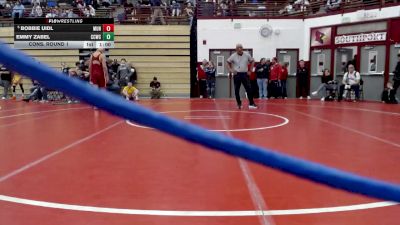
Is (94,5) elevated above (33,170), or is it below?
above

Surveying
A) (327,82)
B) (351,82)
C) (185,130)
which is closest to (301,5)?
(327,82)

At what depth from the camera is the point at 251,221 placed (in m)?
3.16

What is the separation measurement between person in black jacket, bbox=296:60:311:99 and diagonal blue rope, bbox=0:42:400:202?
18.7 m

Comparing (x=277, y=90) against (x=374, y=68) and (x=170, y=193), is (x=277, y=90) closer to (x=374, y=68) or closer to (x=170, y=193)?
(x=374, y=68)

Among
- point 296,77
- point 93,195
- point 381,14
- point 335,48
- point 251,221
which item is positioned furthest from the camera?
point 296,77

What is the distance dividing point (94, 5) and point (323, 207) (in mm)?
23409

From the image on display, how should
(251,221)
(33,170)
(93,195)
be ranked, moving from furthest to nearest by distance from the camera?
1. (33,170)
2. (93,195)
3. (251,221)

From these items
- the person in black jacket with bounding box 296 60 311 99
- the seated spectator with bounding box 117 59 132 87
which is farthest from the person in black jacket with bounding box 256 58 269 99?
the seated spectator with bounding box 117 59 132 87

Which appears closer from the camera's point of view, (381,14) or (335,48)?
(381,14)

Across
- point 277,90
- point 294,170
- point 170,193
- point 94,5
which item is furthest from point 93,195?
point 94,5

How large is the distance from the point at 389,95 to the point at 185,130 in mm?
16041

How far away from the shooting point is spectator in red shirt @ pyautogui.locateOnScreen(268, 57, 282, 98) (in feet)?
62.9

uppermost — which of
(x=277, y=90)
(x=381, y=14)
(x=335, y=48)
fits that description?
(x=381, y=14)
